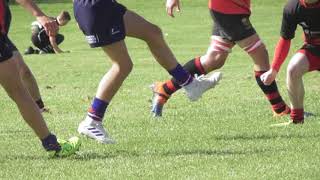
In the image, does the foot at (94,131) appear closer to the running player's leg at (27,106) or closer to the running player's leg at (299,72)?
the running player's leg at (27,106)

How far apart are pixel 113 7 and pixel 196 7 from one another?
122 feet

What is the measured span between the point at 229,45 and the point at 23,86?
290 cm

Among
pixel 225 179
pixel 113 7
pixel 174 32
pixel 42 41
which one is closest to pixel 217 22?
pixel 113 7

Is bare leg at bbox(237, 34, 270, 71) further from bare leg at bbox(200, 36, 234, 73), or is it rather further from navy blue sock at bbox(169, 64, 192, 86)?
navy blue sock at bbox(169, 64, 192, 86)

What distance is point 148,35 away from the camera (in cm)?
695

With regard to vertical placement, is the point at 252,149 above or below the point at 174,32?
above

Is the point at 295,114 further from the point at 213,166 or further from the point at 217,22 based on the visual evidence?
the point at 213,166

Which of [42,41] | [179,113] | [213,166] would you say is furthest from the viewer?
[42,41]

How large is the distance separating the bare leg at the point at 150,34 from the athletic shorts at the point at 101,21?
0.21 metres

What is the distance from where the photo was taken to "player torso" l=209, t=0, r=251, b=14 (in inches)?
315

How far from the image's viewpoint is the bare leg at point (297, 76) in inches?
301

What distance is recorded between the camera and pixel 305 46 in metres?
7.76

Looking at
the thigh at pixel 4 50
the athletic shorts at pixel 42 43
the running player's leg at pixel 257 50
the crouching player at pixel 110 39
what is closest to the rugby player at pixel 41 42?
the athletic shorts at pixel 42 43

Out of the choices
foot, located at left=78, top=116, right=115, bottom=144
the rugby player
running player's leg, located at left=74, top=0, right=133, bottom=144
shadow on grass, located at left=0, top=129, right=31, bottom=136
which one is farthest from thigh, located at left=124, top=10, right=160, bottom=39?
the rugby player
